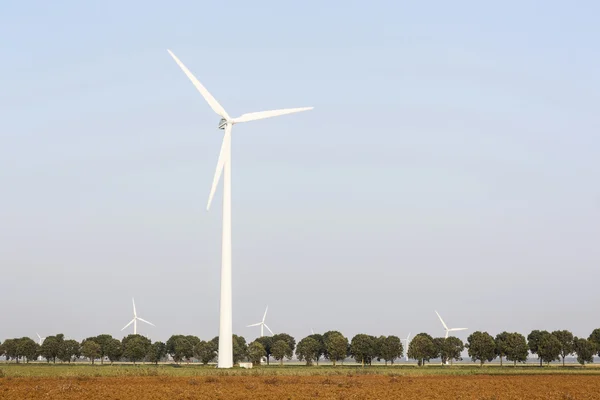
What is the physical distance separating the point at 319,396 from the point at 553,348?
13025 cm

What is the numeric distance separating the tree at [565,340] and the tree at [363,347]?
47084 millimetres

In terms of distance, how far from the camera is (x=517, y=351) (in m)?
167

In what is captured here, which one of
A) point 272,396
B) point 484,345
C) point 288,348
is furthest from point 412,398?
point 288,348

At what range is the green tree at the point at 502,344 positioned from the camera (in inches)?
6663

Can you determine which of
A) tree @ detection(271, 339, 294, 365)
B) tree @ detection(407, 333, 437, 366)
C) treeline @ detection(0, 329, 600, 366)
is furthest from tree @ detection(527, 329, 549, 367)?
tree @ detection(271, 339, 294, 365)

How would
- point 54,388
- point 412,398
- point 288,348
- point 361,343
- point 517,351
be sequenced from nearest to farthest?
point 412,398 → point 54,388 → point 517,351 → point 361,343 → point 288,348

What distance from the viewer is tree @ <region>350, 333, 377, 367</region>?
182250mm

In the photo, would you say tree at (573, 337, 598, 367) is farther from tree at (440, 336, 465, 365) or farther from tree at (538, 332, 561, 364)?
tree at (440, 336, 465, 365)

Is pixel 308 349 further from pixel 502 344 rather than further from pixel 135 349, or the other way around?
pixel 502 344

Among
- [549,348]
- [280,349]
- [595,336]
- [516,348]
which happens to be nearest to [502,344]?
[516,348]

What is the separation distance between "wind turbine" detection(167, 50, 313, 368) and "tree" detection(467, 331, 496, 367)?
3159 inches

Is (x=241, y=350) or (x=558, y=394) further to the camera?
(x=241, y=350)

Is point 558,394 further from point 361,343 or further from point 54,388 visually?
point 361,343

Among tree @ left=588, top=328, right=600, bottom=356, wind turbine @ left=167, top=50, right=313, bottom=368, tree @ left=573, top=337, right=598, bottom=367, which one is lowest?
tree @ left=573, top=337, right=598, bottom=367
